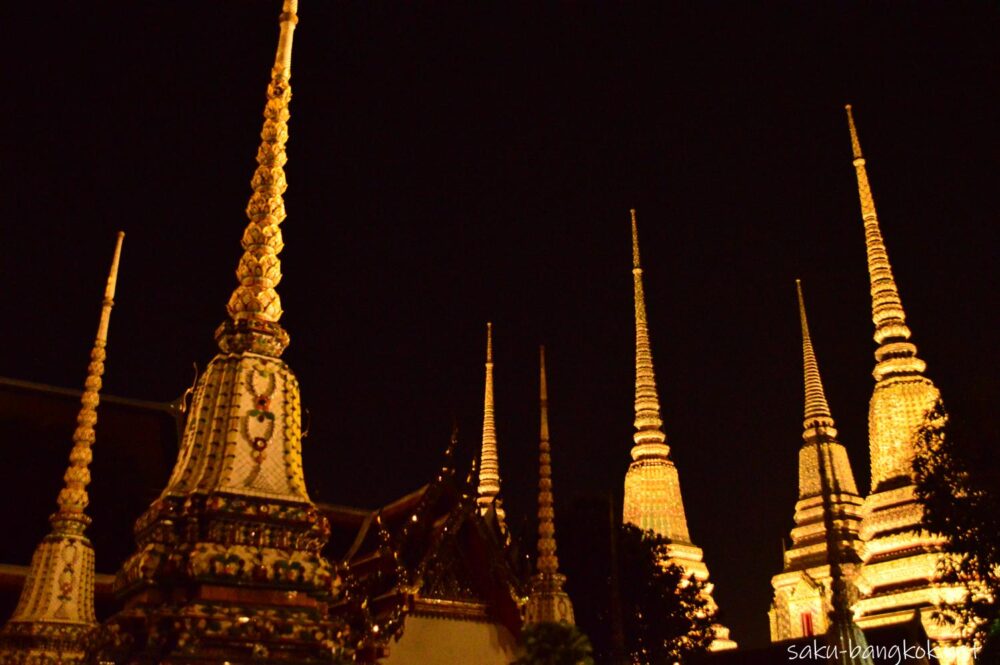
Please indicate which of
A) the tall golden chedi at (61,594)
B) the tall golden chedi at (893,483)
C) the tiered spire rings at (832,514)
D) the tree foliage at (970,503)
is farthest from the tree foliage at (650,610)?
the tall golden chedi at (61,594)

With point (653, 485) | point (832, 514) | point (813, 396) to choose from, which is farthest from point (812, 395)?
point (832, 514)

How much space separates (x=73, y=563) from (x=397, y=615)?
3.88 metres

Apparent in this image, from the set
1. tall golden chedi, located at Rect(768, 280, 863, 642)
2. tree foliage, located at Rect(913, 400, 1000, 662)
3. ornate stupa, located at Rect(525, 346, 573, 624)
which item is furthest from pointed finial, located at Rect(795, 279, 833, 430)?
ornate stupa, located at Rect(525, 346, 573, 624)

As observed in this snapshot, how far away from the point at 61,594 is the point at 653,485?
37.6 metres

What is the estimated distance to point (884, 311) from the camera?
37.8m

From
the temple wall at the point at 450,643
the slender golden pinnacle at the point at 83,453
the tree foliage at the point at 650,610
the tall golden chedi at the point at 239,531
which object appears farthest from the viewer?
the tree foliage at the point at 650,610

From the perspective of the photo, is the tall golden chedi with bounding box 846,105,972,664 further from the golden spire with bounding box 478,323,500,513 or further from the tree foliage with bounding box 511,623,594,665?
the tree foliage with bounding box 511,623,594,665

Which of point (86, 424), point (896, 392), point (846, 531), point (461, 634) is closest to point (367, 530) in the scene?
point (461, 634)

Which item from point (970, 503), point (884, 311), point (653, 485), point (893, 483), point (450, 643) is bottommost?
point (450, 643)

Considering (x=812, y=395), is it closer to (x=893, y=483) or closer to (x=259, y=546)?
(x=893, y=483)

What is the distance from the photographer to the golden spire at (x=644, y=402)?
45791mm

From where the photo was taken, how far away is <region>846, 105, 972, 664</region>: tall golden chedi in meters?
29.9

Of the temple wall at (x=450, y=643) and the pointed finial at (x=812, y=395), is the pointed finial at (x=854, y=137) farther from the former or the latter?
the temple wall at (x=450, y=643)

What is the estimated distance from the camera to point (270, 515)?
4727mm
